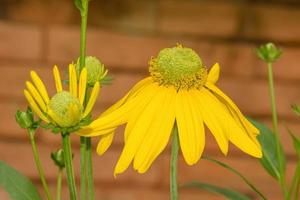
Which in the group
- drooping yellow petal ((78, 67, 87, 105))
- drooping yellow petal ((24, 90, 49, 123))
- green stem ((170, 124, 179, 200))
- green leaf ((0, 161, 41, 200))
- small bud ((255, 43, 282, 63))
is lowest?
green leaf ((0, 161, 41, 200))

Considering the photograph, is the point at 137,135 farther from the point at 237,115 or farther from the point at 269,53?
the point at 269,53

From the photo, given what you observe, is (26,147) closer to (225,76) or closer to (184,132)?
(225,76)

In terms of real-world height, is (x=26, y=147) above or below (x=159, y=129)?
below

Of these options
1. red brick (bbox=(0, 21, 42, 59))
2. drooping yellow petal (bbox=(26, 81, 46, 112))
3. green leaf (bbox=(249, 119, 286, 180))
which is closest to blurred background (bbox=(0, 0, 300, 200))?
red brick (bbox=(0, 21, 42, 59))

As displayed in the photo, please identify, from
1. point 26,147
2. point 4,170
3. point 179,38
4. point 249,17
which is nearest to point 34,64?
point 26,147

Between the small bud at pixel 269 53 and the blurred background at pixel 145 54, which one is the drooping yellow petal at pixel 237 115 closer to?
the small bud at pixel 269 53

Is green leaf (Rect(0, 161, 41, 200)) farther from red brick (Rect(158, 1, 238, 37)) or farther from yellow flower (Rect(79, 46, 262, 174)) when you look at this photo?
red brick (Rect(158, 1, 238, 37))
